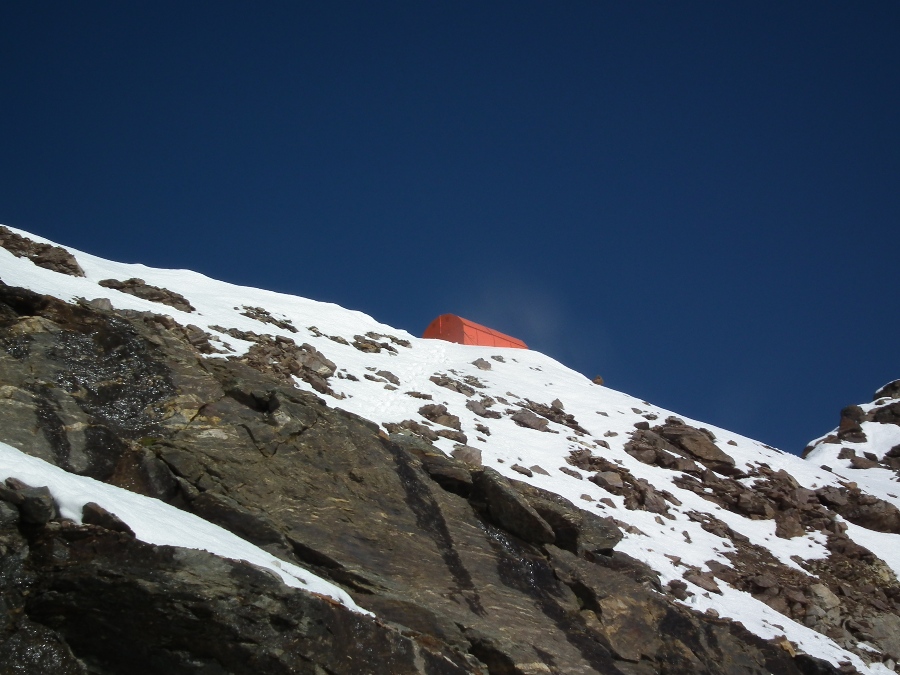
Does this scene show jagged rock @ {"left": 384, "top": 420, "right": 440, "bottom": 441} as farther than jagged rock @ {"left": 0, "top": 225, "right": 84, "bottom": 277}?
No

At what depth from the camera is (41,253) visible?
28625 mm

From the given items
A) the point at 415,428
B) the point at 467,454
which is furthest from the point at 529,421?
the point at 467,454

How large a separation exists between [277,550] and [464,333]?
38182 millimetres

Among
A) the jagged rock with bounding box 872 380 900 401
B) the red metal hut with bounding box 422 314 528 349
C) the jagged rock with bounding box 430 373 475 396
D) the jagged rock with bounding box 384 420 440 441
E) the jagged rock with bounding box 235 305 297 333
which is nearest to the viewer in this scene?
the jagged rock with bounding box 384 420 440 441

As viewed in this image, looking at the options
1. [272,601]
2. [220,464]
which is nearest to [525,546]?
[220,464]

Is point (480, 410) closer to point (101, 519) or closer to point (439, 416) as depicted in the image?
point (439, 416)

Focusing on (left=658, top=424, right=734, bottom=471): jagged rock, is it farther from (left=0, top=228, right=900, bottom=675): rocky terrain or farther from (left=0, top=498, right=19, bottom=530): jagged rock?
(left=0, top=498, right=19, bottom=530): jagged rock

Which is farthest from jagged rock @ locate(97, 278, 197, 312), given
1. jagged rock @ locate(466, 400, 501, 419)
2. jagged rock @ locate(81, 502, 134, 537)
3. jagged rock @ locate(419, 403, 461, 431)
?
jagged rock @ locate(81, 502, 134, 537)

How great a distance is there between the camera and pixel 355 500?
42.9 feet

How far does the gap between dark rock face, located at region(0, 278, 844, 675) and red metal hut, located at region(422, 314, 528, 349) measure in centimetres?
3163

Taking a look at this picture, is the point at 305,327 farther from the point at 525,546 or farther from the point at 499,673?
the point at 499,673

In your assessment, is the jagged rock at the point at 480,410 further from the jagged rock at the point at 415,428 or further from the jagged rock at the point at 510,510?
the jagged rock at the point at 510,510

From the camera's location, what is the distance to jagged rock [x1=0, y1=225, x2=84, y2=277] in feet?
91.1

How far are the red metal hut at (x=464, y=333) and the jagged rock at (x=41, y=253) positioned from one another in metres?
25.0
